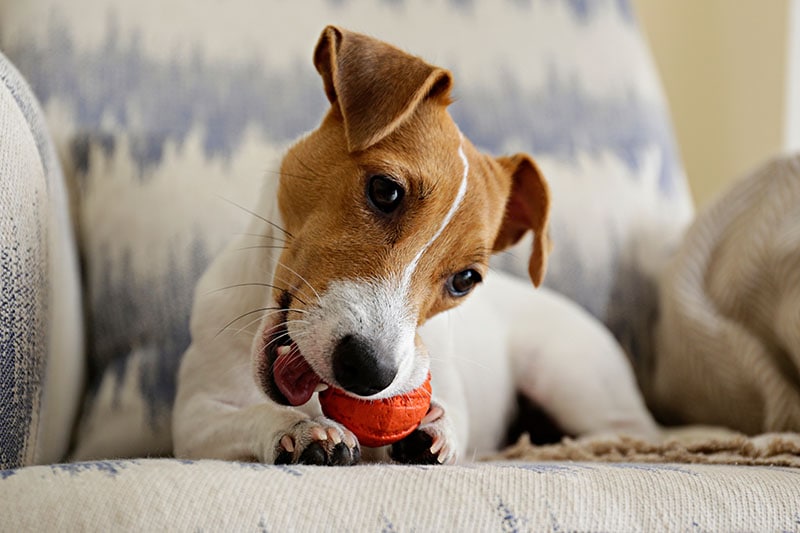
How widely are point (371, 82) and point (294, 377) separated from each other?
14.9 inches

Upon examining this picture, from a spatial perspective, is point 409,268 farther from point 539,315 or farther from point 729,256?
point 729,256

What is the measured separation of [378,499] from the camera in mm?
731

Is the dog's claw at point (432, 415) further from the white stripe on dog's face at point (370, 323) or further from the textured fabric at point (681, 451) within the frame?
the textured fabric at point (681, 451)

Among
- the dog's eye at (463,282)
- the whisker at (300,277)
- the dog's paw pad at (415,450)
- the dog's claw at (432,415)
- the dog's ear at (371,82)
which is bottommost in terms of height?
the dog's paw pad at (415,450)

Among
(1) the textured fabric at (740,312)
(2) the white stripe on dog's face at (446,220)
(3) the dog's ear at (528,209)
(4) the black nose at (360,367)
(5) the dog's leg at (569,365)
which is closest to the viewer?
(4) the black nose at (360,367)

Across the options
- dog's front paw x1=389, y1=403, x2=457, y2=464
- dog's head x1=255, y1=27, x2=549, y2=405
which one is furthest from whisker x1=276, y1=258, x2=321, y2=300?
dog's front paw x1=389, y1=403, x2=457, y2=464

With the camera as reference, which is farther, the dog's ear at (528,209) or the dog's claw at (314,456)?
the dog's ear at (528,209)

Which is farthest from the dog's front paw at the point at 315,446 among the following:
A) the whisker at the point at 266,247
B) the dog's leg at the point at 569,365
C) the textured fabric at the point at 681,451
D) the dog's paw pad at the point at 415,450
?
the dog's leg at the point at 569,365

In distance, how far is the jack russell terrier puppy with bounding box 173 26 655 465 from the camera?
0.90 metres

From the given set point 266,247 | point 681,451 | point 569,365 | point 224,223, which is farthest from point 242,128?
point 681,451

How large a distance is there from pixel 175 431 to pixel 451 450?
0.41 meters

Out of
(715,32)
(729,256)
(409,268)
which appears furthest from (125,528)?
(715,32)

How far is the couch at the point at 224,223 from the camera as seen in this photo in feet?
2.39

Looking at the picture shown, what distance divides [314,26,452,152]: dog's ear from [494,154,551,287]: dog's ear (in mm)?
245
